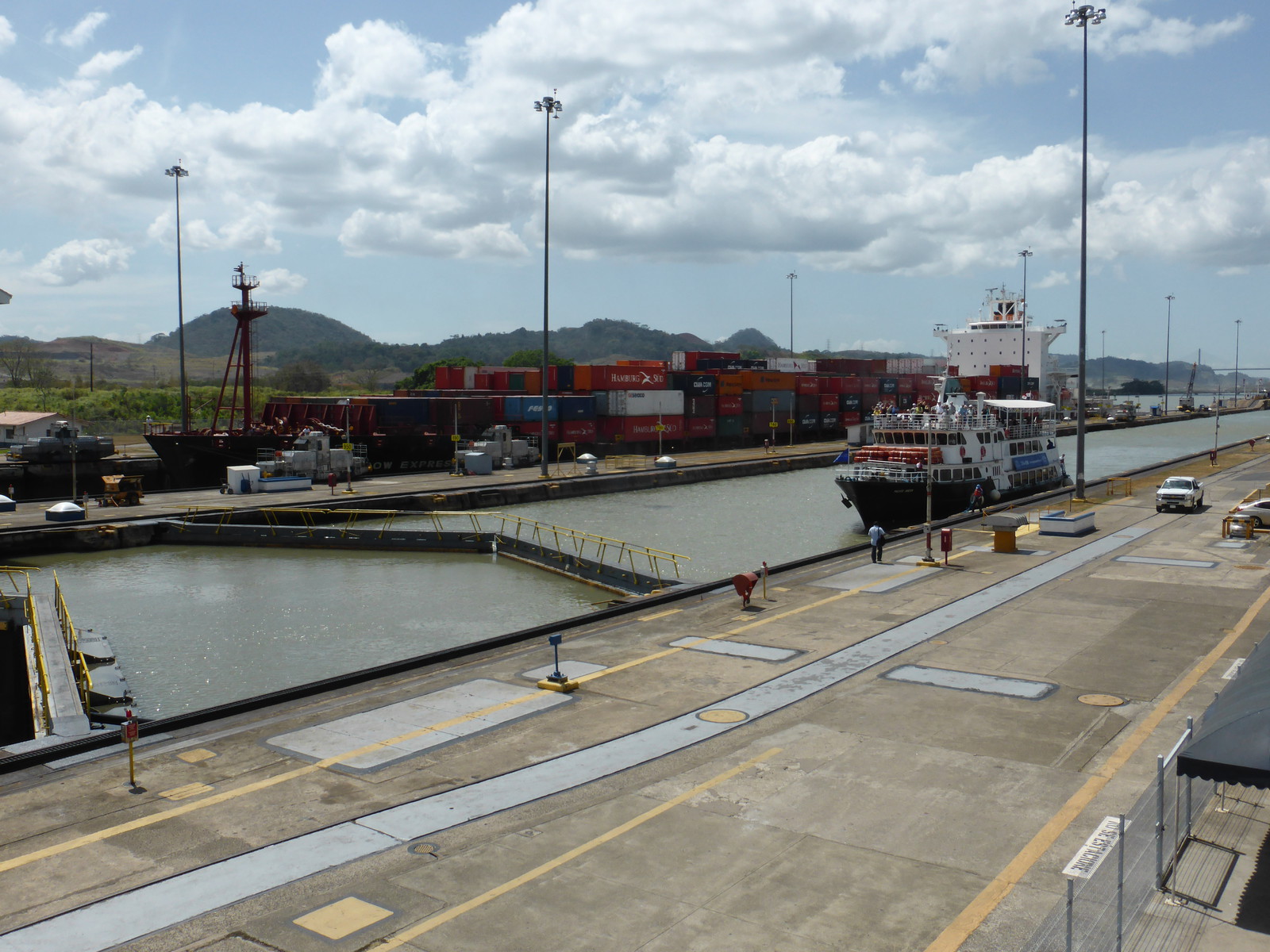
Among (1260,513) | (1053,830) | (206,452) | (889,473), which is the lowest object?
(1053,830)

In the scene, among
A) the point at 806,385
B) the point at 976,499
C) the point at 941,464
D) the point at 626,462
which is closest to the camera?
the point at 976,499

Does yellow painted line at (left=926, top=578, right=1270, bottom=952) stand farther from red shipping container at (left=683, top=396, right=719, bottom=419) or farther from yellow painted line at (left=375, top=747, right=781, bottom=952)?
red shipping container at (left=683, top=396, right=719, bottom=419)

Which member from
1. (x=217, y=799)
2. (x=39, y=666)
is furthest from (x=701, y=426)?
(x=217, y=799)

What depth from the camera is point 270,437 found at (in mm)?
60375

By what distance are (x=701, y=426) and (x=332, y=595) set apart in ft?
186

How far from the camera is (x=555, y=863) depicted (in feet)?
34.5

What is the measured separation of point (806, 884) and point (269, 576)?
2992 cm

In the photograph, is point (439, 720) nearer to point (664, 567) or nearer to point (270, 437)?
point (664, 567)

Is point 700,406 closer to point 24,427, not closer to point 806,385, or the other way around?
point 806,385

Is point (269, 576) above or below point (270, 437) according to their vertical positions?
below

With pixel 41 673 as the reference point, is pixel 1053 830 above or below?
above

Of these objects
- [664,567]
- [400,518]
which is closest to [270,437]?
[400,518]

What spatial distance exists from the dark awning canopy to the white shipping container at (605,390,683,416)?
69326mm

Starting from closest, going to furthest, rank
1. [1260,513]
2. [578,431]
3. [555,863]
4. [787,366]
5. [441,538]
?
[555,863] → [1260,513] → [441,538] → [578,431] → [787,366]
